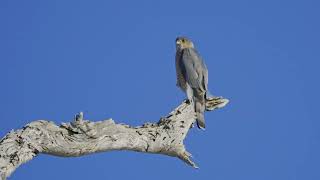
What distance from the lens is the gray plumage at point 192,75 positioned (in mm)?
7238

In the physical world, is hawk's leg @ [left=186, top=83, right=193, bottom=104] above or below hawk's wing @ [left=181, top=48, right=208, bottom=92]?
below

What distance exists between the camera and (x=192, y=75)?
8156 millimetres

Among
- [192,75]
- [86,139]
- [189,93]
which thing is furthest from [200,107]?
[86,139]

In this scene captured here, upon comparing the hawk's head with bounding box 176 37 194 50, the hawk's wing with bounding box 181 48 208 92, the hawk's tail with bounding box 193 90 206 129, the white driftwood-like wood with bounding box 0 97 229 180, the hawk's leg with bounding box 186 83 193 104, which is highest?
the hawk's head with bounding box 176 37 194 50

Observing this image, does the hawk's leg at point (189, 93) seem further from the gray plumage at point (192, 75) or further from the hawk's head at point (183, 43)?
the hawk's head at point (183, 43)

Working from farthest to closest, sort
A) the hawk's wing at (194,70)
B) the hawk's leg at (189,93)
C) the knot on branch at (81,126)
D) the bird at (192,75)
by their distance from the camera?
the hawk's wing at (194,70), the hawk's leg at (189,93), the bird at (192,75), the knot on branch at (81,126)

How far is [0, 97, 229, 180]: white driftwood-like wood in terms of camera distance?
14.9 ft

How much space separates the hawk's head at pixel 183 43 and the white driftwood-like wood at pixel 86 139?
3.02 meters

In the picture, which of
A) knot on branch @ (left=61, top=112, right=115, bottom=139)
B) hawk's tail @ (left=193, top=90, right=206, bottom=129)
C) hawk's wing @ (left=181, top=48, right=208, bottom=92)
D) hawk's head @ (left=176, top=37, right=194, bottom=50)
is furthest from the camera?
hawk's head @ (left=176, top=37, right=194, bottom=50)

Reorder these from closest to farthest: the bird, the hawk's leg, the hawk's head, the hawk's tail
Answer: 1. the hawk's tail
2. the bird
3. the hawk's leg
4. the hawk's head

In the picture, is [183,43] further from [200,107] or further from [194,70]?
[200,107]

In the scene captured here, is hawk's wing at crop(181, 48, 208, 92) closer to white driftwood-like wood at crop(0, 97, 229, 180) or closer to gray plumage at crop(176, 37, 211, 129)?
gray plumage at crop(176, 37, 211, 129)

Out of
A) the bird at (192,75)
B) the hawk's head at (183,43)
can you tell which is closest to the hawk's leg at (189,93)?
the bird at (192,75)

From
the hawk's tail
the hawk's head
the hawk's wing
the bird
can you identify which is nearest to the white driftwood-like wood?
the hawk's tail
